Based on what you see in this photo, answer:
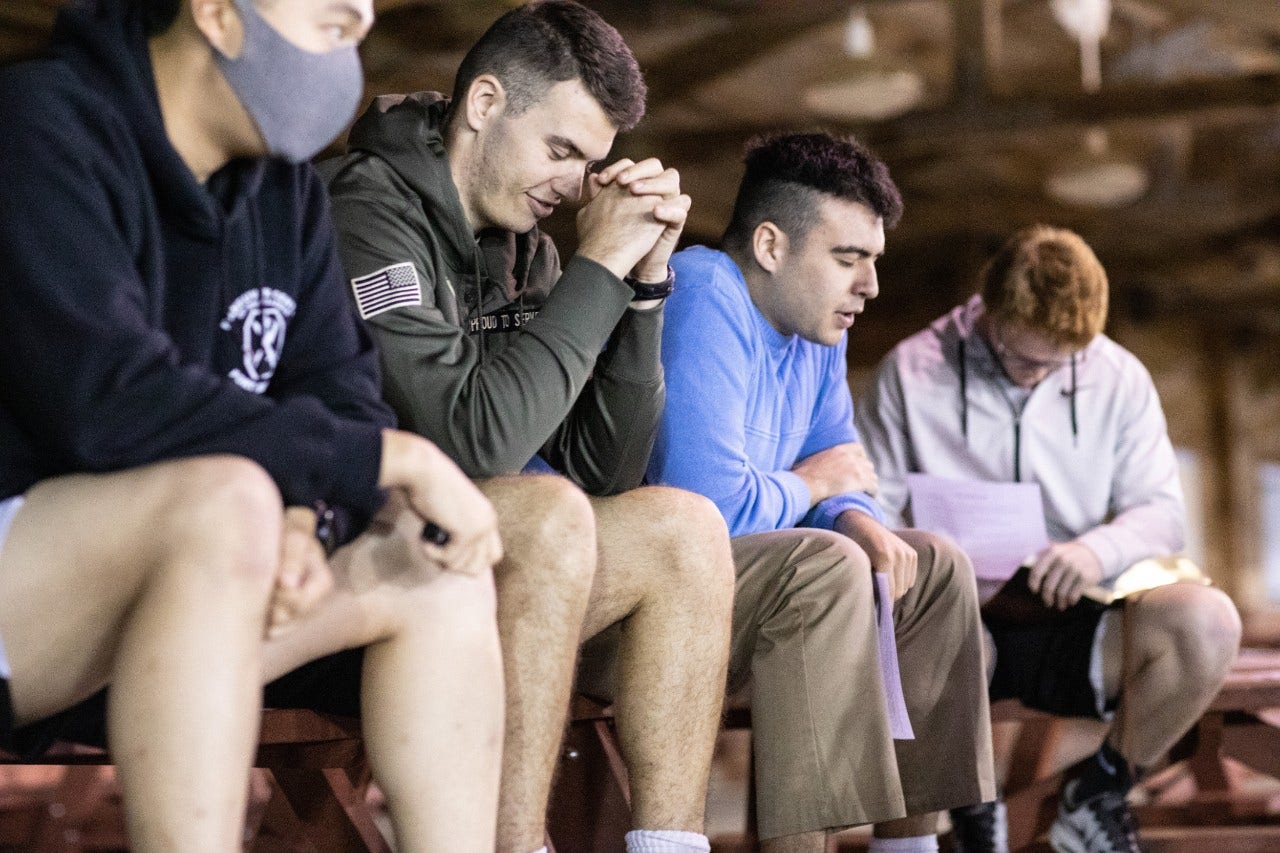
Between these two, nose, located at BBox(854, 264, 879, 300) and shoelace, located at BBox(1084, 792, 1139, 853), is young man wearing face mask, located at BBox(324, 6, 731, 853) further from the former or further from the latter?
shoelace, located at BBox(1084, 792, 1139, 853)

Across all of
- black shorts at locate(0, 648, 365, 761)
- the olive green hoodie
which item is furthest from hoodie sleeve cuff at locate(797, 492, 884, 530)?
black shorts at locate(0, 648, 365, 761)

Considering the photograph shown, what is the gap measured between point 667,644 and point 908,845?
2.25 ft

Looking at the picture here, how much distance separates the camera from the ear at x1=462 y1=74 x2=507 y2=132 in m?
1.88

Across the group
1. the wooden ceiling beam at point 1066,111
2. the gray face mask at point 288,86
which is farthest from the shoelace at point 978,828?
the wooden ceiling beam at point 1066,111

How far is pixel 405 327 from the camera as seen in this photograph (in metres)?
1.62

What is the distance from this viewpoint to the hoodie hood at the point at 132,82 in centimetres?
125

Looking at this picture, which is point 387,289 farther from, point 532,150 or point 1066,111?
point 1066,111

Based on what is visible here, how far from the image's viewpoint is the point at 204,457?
3.67 ft

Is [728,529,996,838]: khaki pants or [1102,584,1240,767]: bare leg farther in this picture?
[1102,584,1240,767]: bare leg

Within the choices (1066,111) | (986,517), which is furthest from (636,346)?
(1066,111)

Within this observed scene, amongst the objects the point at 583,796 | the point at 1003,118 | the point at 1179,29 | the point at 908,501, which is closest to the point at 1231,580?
the point at 1179,29

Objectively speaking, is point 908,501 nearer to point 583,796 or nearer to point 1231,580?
point 583,796

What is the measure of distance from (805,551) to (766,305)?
0.59 m

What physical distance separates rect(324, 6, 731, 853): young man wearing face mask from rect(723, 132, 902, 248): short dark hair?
19.9 inches
